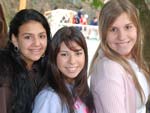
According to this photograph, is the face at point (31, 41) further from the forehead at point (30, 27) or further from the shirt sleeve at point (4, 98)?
the shirt sleeve at point (4, 98)

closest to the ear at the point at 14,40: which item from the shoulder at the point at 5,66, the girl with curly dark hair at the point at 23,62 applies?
the girl with curly dark hair at the point at 23,62

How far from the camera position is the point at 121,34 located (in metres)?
2.45

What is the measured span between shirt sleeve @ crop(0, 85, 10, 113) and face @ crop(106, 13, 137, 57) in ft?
2.35

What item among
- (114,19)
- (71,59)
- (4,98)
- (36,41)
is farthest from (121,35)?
(4,98)

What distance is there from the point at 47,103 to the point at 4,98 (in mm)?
282

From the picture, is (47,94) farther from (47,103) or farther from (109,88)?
(109,88)

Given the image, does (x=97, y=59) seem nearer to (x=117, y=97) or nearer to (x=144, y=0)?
(x=117, y=97)

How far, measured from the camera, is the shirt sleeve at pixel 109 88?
2.29 metres

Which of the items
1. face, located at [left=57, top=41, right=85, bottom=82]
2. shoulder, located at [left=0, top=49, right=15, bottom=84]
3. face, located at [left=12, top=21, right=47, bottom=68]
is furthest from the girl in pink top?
shoulder, located at [left=0, top=49, right=15, bottom=84]

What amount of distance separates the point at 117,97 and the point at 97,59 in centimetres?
32

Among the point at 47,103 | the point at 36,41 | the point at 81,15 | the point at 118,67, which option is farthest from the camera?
the point at 81,15

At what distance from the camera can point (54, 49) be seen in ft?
8.07

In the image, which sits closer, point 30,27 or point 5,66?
point 5,66

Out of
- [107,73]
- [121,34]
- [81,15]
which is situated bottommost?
[107,73]
